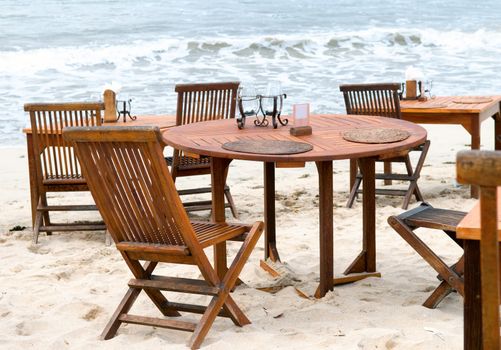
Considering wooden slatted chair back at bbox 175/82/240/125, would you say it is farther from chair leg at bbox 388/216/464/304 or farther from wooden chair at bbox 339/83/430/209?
chair leg at bbox 388/216/464/304

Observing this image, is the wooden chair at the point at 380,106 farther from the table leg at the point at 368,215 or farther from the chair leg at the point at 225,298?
the chair leg at the point at 225,298

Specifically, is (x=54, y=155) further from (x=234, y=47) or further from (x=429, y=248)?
(x=234, y=47)

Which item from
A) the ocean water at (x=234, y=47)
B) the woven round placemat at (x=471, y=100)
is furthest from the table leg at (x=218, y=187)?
the ocean water at (x=234, y=47)

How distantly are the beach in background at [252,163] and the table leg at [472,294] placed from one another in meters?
0.85

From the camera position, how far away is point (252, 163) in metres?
8.94

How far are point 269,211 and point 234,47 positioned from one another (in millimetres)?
15871

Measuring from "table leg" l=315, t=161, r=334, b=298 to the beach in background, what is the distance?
0.08 metres

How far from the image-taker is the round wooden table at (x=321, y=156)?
4145 millimetres

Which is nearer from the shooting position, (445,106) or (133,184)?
(133,184)

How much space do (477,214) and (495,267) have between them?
47cm

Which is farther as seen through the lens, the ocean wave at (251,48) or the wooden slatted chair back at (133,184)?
the ocean wave at (251,48)

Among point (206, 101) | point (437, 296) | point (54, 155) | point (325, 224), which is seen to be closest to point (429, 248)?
point (437, 296)

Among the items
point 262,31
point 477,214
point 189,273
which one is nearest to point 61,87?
point 262,31

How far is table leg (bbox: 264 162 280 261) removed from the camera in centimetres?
500
